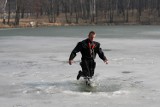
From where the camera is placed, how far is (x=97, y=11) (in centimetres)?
7575

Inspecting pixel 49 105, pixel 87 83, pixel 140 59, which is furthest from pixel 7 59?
pixel 49 105

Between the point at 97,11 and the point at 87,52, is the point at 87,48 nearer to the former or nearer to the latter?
the point at 87,52

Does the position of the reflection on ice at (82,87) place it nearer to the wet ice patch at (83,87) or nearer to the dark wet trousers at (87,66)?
the wet ice patch at (83,87)

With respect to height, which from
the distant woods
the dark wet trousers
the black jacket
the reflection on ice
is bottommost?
the reflection on ice

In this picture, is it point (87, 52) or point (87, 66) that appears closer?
point (87, 52)

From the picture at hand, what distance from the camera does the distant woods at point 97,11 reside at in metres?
66.5

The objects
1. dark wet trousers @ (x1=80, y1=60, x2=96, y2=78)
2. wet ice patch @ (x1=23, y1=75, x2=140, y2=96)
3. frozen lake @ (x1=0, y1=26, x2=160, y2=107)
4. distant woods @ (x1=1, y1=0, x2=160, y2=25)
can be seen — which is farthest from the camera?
distant woods @ (x1=1, y1=0, x2=160, y2=25)

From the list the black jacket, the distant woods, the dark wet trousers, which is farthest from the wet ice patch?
the distant woods

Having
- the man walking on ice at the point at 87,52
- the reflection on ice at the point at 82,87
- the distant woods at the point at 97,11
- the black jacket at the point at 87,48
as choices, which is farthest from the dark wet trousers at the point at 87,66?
the distant woods at the point at 97,11

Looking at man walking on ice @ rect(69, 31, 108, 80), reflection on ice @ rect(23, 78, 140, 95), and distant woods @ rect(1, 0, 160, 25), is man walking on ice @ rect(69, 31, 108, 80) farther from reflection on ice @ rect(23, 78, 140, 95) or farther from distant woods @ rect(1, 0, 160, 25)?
distant woods @ rect(1, 0, 160, 25)

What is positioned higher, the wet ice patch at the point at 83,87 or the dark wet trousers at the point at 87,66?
the dark wet trousers at the point at 87,66

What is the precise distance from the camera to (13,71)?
12500mm

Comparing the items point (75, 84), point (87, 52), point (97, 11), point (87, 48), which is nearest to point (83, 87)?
point (75, 84)

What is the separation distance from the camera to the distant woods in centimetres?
6650
